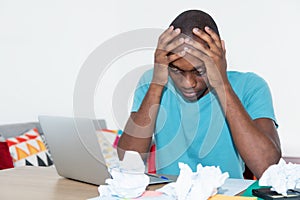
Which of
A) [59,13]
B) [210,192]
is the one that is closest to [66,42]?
[59,13]

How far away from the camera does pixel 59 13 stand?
3020mm

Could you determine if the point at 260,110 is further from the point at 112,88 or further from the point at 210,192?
the point at 112,88

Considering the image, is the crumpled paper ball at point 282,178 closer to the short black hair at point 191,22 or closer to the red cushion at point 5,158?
the short black hair at point 191,22

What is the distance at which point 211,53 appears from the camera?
1387mm

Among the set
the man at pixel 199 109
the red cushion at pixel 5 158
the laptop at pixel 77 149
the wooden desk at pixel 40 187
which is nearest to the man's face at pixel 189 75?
the man at pixel 199 109

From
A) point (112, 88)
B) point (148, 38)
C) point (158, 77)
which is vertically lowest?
point (112, 88)

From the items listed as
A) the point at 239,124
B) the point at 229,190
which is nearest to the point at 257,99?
the point at 239,124

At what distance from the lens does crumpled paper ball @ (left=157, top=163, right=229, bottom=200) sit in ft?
3.23

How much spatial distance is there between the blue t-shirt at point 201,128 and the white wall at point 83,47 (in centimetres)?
105

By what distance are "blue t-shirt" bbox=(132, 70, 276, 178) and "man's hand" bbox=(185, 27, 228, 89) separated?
155mm

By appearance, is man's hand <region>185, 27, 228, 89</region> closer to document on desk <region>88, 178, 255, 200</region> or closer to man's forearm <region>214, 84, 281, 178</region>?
man's forearm <region>214, 84, 281, 178</region>

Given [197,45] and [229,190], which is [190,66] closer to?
[197,45]

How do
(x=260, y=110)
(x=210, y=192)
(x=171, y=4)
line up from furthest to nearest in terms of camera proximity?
(x=171, y=4) < (x=260, y=110) < (x=210, y=192)

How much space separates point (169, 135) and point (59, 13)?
5.44 feet
